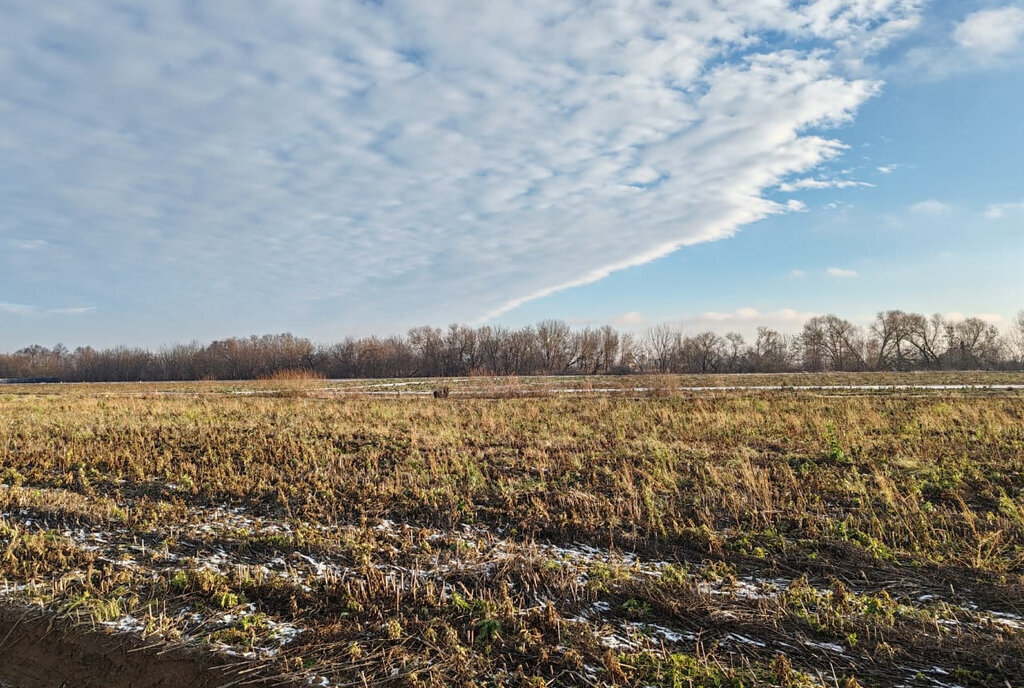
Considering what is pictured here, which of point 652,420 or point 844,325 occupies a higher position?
point 844,325

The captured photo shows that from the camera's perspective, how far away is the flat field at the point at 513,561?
4184 mm

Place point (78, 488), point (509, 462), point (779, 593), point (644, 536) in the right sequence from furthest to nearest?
1. point (509, 462)
2. point (78, 488)
3. point (644, 536)
4. point (779, 593)

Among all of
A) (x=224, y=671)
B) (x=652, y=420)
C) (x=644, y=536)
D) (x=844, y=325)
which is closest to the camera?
(x=224, y=671)

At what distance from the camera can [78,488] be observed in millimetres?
9477

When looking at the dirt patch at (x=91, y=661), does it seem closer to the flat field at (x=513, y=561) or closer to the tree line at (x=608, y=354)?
the flat field at (x=513, y=561)

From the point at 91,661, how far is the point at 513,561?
3844 millimetres

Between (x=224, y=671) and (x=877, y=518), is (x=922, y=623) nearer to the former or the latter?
(x=877, y=518)

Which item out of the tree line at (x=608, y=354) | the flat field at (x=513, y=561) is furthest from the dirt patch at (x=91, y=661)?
the tree line at (x=608, y=354)

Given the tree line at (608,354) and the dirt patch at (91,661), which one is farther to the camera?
the tree line at (608,354)

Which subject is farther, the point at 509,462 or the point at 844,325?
the point at 844,325

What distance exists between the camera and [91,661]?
4.41 m

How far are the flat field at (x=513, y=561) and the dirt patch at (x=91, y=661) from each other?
20mm

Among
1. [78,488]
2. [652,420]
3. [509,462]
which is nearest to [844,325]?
[652,420]

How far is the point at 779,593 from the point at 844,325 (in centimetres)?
→ 10398
